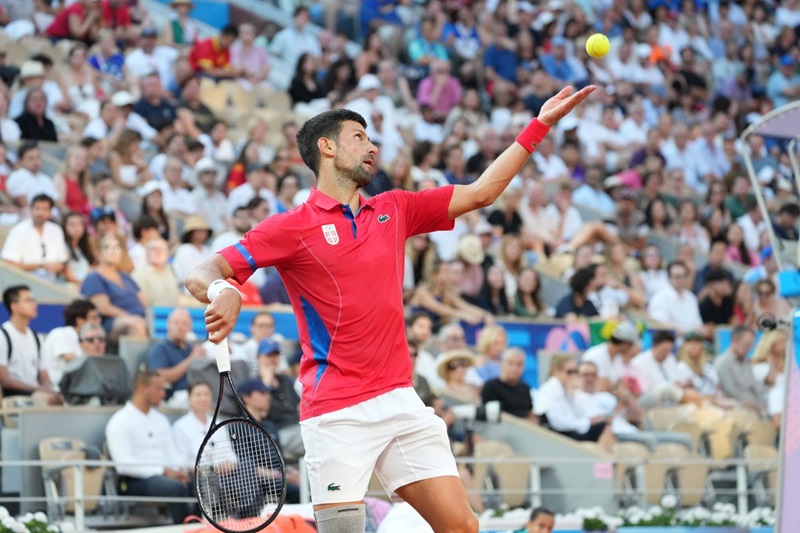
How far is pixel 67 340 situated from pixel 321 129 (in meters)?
5.28

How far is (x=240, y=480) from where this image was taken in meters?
6.64

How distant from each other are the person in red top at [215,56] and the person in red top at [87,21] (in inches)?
40.1

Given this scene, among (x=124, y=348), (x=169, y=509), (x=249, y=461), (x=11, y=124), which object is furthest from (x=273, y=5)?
(x=249, y=461)

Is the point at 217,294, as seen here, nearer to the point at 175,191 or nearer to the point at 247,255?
the point at 247,255

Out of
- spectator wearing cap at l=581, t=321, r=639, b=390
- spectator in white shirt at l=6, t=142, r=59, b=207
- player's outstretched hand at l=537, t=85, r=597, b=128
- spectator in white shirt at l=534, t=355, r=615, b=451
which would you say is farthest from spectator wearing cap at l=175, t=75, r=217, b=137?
player's outstretched hand at l=537, t=85, r=597, b=128

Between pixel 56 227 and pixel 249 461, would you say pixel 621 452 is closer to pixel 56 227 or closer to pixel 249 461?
pixel 56 227

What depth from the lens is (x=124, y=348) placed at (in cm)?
1136

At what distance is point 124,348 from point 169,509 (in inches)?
64.2

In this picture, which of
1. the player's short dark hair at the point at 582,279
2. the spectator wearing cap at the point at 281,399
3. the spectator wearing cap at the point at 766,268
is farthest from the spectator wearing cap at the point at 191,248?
the spectator wearing cap at the point at 766,268

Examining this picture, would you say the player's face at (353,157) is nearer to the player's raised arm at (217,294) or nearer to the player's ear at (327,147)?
the player's ear at (327,147)

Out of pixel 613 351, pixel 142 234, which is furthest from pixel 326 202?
pixel 613 351

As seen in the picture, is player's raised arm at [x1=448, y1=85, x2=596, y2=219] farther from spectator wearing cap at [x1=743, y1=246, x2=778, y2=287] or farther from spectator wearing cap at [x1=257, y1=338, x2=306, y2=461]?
spectator wearing cap at [x1=743, y1=246, x2=778, y2=287]

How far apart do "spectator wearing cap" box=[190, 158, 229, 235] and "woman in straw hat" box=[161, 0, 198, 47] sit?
396 cm

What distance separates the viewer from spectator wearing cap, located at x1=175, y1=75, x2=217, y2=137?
16.2m
